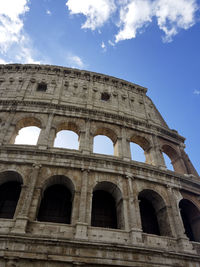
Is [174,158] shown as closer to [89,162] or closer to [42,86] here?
[89,162]

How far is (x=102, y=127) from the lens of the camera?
14258 mm

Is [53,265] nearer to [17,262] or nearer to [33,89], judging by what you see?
[17,262]

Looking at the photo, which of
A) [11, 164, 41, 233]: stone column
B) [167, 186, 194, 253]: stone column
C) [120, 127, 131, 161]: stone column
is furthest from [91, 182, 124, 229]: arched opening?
[11, 164, 41, 233]: stone column

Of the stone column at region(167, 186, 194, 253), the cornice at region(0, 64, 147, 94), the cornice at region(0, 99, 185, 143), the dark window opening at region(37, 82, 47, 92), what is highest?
the cornice at region(0, 64, 147, 94)

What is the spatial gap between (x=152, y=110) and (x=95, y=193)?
9.98 m

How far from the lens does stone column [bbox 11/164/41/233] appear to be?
8.49 meters

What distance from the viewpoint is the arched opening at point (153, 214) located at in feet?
36.3

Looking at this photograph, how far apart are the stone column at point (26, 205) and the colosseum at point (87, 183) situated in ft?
0.13

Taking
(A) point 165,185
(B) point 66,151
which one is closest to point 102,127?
(B) point 66,151

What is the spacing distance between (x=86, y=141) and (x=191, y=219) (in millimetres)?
8321

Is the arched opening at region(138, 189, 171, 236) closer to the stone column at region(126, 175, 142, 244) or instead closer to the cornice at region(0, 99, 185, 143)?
the stone column at region(126, 175, 142, 244)

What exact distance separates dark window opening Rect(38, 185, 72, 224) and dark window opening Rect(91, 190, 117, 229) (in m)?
1.46

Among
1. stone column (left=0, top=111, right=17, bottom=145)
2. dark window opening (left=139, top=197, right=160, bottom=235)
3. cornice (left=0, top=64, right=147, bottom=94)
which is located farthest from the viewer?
cornice (left=0, top=64, right=147, bottom=94)

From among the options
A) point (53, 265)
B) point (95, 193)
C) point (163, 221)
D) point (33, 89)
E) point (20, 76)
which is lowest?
point (53, 265)
